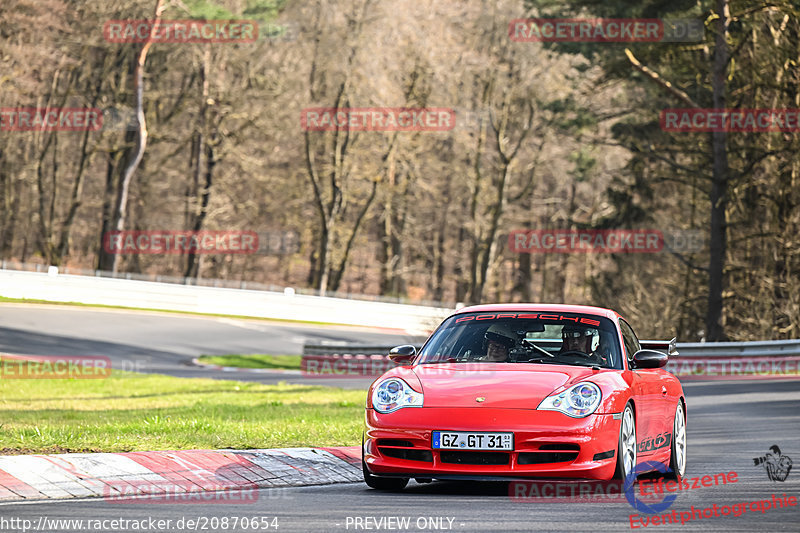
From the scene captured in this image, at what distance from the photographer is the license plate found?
26.8ft

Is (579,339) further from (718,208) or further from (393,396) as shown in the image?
(718,208)

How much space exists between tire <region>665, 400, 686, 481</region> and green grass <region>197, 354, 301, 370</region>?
78.7 feet

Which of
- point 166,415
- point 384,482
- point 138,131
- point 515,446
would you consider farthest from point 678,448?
point 138,131

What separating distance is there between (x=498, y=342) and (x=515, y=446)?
1.57 metres

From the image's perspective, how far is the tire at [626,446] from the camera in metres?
8.58

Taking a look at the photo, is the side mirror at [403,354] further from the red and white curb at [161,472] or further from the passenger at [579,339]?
the passenger at [579,339]

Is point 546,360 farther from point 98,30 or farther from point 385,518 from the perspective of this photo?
point 98,30

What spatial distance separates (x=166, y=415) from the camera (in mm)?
15617
